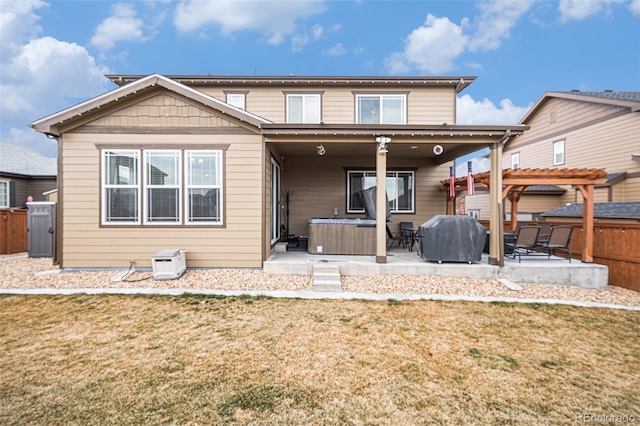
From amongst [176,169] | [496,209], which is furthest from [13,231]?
[496,209]

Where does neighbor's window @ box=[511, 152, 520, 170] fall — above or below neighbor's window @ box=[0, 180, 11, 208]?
above

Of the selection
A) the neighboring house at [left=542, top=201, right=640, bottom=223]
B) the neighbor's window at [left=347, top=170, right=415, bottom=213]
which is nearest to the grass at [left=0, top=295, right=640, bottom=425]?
the neighbor's window at [left=347, top=170, right=415, bottom=213]

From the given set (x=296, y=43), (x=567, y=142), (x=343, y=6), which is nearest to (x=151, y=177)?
(x=567, y=142)

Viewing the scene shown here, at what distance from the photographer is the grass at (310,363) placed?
2.35 m

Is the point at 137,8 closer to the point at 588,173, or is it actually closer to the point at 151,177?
the point at 151,177

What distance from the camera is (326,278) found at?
596cm

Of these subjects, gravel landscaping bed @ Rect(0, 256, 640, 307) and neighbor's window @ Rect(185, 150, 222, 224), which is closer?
gravel landscaping bed @ Rect(0, 256, 640, 307)

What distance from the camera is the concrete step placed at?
5.62 m

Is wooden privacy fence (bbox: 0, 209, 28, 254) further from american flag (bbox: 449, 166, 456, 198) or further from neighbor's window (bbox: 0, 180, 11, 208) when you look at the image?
american flag (bbox: 449, 166, 456, 198)

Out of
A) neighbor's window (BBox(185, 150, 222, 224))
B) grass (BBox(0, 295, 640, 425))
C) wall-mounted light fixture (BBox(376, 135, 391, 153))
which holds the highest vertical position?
wall-mounted light fixture (BBox(376, 135, 391, 153))

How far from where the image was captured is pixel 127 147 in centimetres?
647

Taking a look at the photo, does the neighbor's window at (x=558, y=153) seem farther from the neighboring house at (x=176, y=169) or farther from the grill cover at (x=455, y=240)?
the grill cover at (x=455, y=240)

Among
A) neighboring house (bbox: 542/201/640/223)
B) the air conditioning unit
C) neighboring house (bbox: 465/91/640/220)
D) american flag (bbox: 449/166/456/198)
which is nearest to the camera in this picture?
the air conditioning unit

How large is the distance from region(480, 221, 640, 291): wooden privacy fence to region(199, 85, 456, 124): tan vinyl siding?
5074 mm
